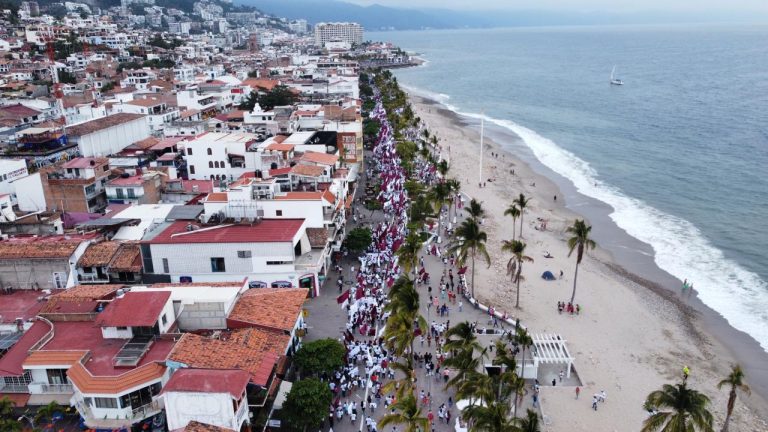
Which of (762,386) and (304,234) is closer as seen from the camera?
(762,386)

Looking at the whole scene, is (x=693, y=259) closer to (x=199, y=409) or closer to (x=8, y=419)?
(x=199, y=409)

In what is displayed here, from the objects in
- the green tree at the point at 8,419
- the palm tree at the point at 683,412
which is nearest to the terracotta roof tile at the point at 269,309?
the green tree at the point at 8,419

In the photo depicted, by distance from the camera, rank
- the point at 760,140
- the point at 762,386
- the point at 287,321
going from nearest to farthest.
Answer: the point at 287,321 → the point at 762,386 → the point at 760,140

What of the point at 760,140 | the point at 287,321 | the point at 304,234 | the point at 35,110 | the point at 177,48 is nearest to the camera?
the point at 287,321

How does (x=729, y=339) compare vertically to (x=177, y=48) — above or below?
below

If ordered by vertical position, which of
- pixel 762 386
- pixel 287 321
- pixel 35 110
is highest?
pixel 35 110

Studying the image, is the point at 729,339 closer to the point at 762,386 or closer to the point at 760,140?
the point at 762,386

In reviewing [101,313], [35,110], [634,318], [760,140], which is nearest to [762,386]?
[634,318]

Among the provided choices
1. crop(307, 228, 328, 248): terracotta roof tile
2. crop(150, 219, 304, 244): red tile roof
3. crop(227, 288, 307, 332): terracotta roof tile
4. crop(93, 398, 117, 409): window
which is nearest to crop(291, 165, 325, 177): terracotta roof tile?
crop(307, 228, 328, 248): terracotta roof tile
